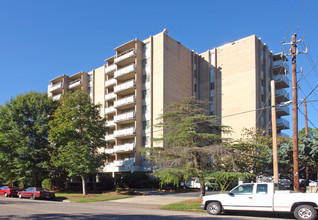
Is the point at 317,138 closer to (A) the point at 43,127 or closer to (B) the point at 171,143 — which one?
(B) the point at 171,143

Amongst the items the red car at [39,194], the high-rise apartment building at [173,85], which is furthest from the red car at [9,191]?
the high-rise apartment building at [173,85]

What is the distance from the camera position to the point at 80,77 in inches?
2126

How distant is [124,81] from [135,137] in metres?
9.94

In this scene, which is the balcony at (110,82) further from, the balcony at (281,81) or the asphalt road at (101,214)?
the asphalt road at (101,214)

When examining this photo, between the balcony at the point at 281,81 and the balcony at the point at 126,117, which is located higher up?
the balcony at the point at 281,81

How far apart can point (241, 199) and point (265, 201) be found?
3.48 ft

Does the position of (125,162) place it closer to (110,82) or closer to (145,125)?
(145,125)

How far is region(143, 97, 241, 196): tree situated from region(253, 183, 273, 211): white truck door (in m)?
5.32

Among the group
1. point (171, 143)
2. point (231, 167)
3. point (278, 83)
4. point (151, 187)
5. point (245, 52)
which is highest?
point (245, 52)

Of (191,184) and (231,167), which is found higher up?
(231,167)

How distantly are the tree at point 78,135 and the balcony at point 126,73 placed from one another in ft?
37.3

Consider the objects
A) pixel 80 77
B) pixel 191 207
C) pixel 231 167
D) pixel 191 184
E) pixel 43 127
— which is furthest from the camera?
pixel 80 77

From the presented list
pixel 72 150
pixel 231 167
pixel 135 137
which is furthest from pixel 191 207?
pixel 135 137

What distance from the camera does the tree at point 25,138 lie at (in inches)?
1272
